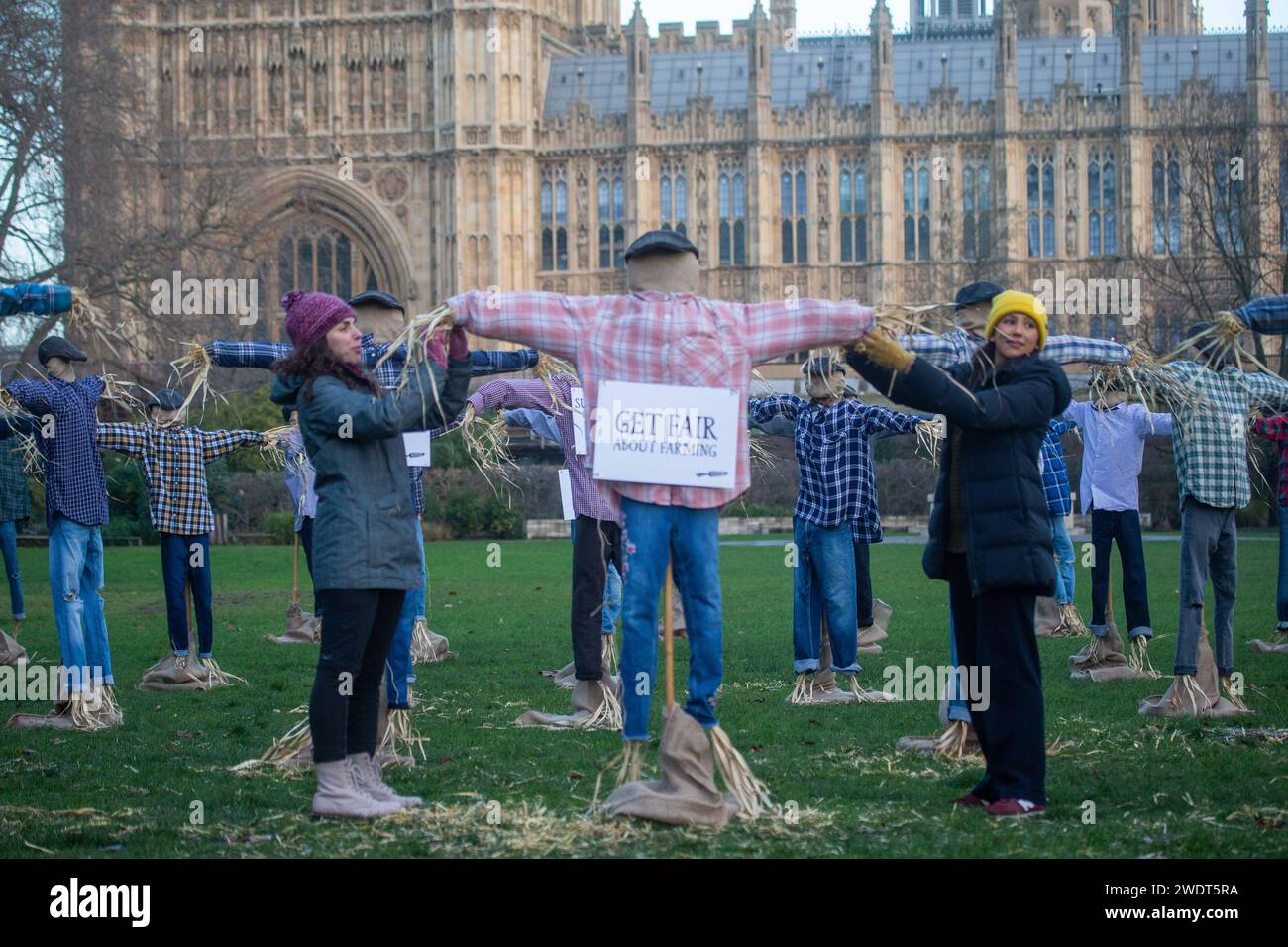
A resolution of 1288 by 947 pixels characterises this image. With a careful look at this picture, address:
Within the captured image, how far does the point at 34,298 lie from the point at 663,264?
3.34 m

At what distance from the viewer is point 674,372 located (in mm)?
7246

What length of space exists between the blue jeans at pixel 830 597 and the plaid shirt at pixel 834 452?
10 cm

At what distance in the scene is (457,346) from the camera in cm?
747

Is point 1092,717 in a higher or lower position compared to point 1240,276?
lower

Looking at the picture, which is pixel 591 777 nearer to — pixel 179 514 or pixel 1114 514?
pixel 179 514

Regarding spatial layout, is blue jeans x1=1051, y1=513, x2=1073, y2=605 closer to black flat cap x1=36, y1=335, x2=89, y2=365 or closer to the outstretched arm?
the outstretched arm

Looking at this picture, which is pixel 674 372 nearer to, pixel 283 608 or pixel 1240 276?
pixel 283 608

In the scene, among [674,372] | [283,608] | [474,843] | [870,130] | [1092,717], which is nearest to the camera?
[474,843]

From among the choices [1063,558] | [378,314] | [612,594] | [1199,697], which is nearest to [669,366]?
[378,314]

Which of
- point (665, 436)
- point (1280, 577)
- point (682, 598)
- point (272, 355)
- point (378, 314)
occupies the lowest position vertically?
point (1280, 577)

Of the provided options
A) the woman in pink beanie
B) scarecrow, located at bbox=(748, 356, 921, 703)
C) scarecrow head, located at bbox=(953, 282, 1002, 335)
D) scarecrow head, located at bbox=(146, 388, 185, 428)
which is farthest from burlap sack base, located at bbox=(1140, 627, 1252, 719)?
scarecrow head, located at bbox=(146, 388, 185, 428)

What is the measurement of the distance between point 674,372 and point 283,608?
40.1ft

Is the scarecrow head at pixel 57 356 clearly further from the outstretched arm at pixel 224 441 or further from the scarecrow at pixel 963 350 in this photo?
the scarecrow at pixel 963 350

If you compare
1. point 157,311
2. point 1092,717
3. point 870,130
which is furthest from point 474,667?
point 870,130
